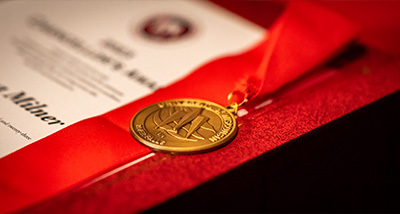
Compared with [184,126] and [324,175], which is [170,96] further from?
[324,175]

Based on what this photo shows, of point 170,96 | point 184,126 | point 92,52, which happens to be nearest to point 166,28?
point 92,52

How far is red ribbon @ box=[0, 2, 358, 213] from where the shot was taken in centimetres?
47

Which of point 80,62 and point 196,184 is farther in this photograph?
point 80,62

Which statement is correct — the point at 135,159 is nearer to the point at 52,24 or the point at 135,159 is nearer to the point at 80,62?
the point at 80,62

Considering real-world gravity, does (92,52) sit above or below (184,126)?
above

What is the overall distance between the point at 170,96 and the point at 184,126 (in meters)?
0.11

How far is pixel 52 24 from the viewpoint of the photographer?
85 cm

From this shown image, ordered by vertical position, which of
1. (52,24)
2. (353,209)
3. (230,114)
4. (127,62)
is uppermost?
(52,24)

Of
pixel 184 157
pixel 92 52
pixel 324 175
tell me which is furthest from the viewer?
pixel 92 52

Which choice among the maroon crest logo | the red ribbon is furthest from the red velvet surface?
the maroon crest logo

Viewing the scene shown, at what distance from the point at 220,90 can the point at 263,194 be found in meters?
0.16

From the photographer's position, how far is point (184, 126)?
0.52 m

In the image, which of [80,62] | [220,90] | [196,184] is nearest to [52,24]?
[80,62]

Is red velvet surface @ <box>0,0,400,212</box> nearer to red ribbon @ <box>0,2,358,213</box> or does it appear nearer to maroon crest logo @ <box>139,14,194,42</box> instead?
red ribbon @ <box>0,2,358,213</box>
